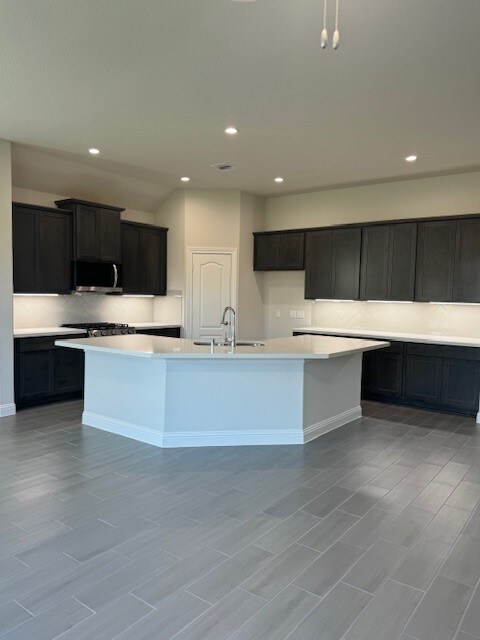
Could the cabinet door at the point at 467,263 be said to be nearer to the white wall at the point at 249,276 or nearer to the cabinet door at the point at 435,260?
the cabinet door at the point at 435,260

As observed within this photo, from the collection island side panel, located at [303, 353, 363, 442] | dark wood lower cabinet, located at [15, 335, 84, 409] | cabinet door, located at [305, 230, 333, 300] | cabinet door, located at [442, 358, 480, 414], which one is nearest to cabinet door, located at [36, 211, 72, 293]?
dark wood lower cabinet, located at [15, 335, 84, 409]

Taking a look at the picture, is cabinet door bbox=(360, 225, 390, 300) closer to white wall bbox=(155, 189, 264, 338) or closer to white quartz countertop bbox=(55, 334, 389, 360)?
white quartz countertop bbox=(55, 334, 389, 360)

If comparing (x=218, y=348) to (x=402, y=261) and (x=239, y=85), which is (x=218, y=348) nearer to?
(x=239, y=85)

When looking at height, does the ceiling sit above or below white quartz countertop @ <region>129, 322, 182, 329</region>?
above

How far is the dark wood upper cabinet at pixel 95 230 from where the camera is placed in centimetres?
614

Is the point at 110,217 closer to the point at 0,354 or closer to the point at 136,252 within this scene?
the point at 136,252

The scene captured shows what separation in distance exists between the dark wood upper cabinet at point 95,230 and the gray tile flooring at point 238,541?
9.28 feet

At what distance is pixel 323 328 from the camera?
706cm

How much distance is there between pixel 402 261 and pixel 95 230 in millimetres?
4168

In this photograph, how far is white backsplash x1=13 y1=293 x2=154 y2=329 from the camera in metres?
6.07

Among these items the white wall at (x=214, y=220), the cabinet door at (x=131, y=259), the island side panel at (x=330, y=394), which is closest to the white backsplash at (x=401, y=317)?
the island side panel at (x=330, y=394)

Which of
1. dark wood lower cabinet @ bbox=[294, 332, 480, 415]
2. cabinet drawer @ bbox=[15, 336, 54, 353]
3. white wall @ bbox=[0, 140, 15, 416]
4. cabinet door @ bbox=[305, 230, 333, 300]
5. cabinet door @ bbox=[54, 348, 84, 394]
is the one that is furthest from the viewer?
cabinet door @ bbox=[305, 230, 333, 300]

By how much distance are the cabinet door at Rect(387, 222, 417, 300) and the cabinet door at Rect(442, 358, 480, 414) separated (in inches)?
42.6

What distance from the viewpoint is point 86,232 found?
246 inches
